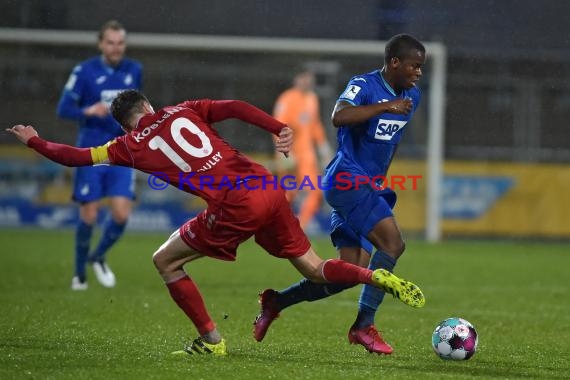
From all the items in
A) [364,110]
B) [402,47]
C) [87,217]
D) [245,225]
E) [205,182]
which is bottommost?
[87,217]

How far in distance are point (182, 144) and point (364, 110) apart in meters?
1.20

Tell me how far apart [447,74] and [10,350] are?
1351 centimetres

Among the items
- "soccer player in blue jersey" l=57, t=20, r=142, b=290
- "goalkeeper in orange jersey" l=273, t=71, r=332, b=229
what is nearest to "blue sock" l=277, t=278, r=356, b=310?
"soccer player in blue jersey" l=57, t=20, r=142, b=290

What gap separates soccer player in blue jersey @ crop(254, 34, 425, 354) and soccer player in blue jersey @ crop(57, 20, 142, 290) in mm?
3831

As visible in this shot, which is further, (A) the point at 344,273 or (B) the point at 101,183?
(B) the point at 101,183

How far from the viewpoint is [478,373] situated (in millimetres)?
6090

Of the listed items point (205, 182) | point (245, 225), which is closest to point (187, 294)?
point (245, 225)

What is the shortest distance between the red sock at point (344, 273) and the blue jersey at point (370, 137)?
2.50 feet

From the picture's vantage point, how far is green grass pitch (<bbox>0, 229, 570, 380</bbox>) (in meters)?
6.07

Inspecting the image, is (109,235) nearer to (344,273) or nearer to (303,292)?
(303,292)

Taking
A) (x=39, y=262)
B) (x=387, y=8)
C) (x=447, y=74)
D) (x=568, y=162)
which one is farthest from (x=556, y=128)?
(x=39, y=262)

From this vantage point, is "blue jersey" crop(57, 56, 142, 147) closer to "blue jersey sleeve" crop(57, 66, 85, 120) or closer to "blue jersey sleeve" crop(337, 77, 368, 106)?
"blue jersey sleeve" crop(57, 66, 85, 120)

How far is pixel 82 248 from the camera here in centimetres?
1072

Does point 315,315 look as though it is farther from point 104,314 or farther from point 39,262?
point 39,262
